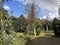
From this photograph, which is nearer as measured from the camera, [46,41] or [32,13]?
[32,13]

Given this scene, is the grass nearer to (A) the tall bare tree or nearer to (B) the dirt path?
(B) the dirt path

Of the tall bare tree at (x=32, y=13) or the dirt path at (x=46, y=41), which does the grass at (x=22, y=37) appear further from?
the tall bare tree at (x=32, y=13)

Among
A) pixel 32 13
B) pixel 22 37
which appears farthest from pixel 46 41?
pixel 32 13

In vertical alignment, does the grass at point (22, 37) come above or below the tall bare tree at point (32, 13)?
below

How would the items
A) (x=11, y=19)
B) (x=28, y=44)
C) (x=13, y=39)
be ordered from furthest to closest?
(x=28, y=44) < (x=11, y=19) < (x=13, y=39)

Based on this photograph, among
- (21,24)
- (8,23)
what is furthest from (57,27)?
(8,23)

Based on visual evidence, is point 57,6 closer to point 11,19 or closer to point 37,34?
point 37,34

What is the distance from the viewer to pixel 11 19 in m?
4.77

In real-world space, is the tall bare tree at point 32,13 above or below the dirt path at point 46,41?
above

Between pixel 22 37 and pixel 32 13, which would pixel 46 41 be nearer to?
pixel 22 37

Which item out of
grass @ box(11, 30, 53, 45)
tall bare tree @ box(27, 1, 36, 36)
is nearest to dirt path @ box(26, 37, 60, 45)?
grass @ box(11, 30, 53, 45)

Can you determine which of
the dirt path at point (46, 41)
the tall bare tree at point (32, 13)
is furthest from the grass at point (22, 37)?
the tall bare tree at point (32, 13)

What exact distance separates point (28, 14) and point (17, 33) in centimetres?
61

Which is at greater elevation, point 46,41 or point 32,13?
point 32,13
